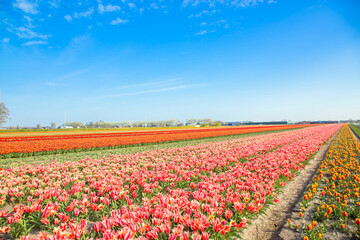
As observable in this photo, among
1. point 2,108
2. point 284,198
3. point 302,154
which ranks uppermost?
point 2,108

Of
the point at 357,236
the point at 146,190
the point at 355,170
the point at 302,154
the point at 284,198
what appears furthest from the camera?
the point at 302,154

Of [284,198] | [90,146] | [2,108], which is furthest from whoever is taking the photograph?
[2,108]

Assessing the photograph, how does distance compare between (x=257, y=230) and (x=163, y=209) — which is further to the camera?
(x=257, y=230)

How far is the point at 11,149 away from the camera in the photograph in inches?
603

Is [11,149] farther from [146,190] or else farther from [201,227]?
[201,227]

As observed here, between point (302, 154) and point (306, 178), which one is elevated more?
point (302, 154)

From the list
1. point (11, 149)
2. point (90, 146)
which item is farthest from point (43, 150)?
point (90, 146)

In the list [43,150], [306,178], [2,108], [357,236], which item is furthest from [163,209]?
[2,108]

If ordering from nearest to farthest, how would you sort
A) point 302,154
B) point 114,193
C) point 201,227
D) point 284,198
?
point 201,227
point 114,193
point 284,198
point 302,154

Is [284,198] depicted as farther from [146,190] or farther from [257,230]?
[146,190]

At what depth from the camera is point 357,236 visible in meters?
3.53

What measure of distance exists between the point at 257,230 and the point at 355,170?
698 cm

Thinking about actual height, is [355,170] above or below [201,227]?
below

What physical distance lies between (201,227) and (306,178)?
7507 millimetres
